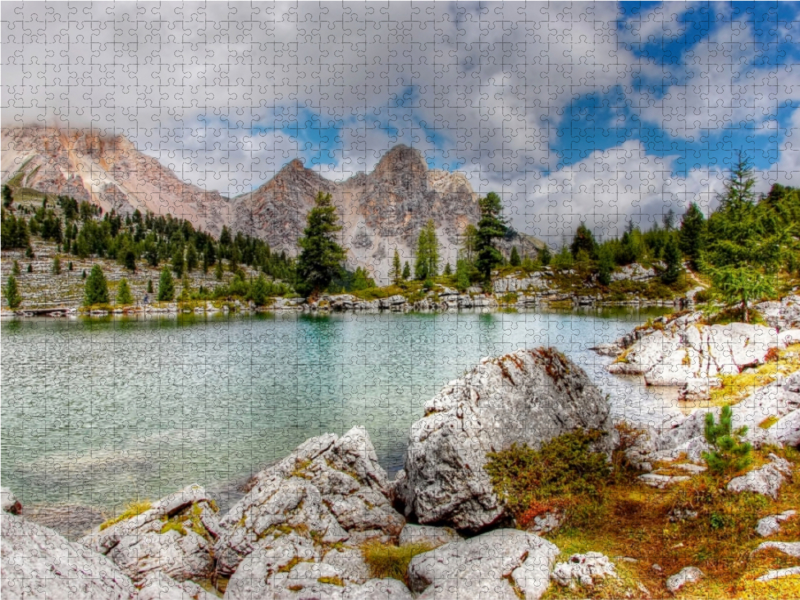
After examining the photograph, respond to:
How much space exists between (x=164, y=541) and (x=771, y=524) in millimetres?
10453

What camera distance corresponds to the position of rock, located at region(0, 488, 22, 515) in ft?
38.1

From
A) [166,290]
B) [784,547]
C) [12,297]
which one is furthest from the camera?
[166,290]

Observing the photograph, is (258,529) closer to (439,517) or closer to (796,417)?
(439,517)

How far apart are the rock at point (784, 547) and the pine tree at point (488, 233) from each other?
8624 cm

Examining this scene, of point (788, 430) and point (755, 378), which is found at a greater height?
point (788, 430)

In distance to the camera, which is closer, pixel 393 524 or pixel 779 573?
pixel 779 573

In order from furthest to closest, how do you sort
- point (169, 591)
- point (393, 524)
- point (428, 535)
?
point (393, 524)
point (428, 535)
point (169, 591)

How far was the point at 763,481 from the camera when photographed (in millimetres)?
7648

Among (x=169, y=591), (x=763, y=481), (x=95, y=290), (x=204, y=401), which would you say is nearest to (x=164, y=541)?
(x=169, y=591)

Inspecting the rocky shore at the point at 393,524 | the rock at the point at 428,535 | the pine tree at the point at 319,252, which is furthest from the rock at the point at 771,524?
the pine tree at the point at 319,252

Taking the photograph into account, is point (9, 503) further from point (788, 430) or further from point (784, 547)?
point (788, 430)

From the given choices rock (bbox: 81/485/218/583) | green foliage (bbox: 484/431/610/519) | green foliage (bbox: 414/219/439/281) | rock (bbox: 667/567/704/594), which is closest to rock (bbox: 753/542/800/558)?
rock (bbox: 667/567/704/594)

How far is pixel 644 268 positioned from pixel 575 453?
99.6 meters

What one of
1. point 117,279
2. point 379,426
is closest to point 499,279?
point 379,426
